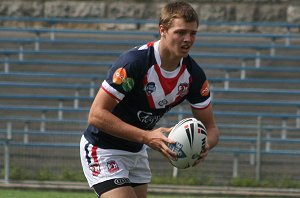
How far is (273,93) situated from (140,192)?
880 cm

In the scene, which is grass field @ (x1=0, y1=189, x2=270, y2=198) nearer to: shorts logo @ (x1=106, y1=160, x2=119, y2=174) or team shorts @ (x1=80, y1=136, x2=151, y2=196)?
team shorts @ (x1=80, y1=136, x2=151, y2=196)

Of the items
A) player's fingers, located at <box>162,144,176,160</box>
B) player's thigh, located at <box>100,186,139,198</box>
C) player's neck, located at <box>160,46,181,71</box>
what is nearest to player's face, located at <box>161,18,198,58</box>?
player's neck, located at <box>160,46,181,71</box>

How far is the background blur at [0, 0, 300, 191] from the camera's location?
1291 centimetres

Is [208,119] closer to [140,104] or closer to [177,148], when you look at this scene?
[140,104]

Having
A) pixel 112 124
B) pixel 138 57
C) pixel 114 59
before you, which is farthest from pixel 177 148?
pixel 114 59

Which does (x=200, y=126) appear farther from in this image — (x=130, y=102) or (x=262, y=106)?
(x=262, y=106)

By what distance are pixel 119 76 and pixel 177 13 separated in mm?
586

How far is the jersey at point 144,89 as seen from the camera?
6336mm

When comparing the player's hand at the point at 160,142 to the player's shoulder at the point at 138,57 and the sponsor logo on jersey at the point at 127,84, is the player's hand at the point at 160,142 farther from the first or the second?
the player's shoulder at the point at 138,57

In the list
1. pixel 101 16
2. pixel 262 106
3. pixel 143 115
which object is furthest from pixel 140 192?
pixel 101 16

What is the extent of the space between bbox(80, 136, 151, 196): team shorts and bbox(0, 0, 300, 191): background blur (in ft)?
19.5

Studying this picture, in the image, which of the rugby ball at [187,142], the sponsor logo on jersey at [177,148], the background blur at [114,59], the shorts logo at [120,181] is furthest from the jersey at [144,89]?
the background blur at [114,59]

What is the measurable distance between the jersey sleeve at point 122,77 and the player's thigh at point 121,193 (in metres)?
0.67

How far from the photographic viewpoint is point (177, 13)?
6.23m
